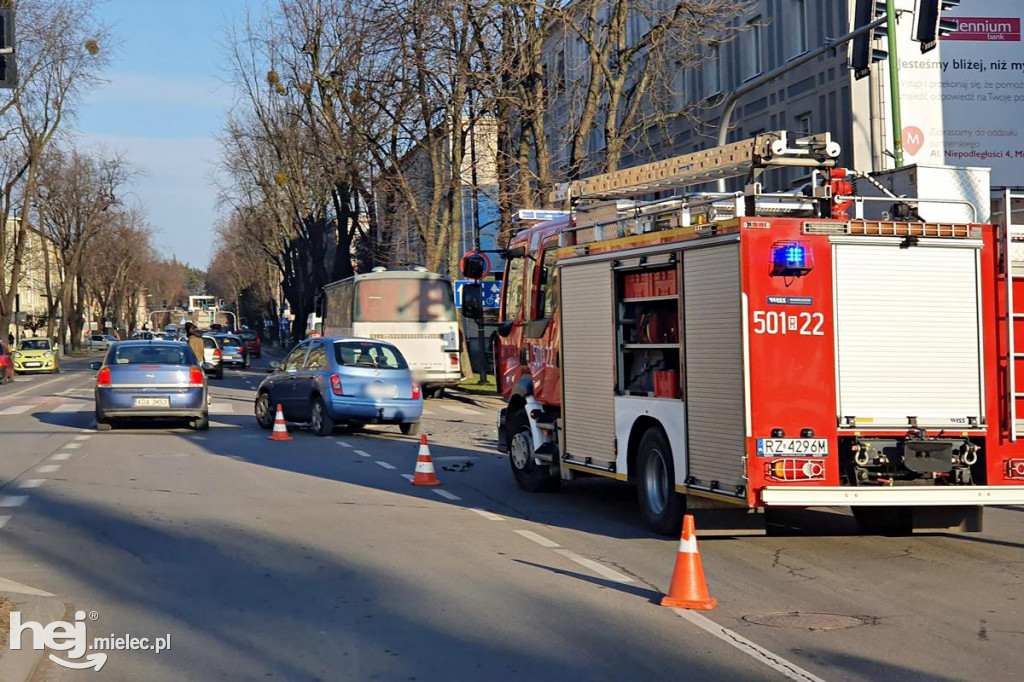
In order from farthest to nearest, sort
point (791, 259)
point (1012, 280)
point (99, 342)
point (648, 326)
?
point (99, 342), point (648, 326), point (1012, 280), point (791, 259)

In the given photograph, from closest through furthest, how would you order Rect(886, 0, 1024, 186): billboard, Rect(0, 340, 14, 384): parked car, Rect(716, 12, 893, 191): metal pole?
Rect(716, 12, 893, 191): metal pole, Rect(886, 0, 1024, 186): billboard, Rect(0, 340, 14, 384): parked car

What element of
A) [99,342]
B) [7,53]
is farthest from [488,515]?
[99,342]

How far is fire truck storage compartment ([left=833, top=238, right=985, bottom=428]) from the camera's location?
367 inches

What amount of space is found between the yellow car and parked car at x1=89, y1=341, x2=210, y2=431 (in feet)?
125

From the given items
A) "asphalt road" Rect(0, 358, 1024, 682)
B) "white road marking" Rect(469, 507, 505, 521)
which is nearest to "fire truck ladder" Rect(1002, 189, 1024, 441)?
"asphalt road" Rect(0, 358, 1024, 682)

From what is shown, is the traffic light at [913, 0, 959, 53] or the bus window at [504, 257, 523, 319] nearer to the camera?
the bus window at [504, 257, 523, 319]

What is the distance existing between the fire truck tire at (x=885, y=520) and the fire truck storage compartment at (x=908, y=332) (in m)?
1.46

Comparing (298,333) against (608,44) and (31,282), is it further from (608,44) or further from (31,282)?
(31,282)

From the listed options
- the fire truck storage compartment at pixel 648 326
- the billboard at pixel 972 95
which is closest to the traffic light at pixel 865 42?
the fire truck storage compartment at pixel 648 326

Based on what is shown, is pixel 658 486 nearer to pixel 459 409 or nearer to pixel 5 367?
pixel 459 409

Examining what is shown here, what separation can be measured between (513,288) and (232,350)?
4259 cm

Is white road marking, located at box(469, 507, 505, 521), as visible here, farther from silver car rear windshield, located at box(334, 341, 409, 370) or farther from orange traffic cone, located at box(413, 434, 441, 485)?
silver car rear windshield, located at box(334, 341, 409, 370)

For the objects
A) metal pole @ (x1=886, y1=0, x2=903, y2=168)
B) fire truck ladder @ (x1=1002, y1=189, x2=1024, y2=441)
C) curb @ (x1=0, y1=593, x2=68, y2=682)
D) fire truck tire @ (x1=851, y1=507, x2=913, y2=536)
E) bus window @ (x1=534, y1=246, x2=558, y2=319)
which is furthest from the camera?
metal pole @ (x1=886, y1=0, x2=903, y2=168)

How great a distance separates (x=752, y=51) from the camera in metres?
34.9
